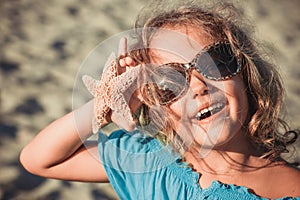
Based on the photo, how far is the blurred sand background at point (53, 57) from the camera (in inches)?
97.0

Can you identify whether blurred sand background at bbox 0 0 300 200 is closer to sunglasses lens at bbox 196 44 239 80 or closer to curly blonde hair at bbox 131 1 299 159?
curly blonde hair at bbox 131 1 299 159

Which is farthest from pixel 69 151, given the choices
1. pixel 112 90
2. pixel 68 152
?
pixel 112 90

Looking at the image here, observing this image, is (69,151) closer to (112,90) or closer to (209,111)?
(112,90)

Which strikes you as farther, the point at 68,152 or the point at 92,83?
the point at 68,152

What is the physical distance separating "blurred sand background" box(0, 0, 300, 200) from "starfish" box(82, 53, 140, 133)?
3.23 feet

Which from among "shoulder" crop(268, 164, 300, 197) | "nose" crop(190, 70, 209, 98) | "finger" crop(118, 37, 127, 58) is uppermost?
"finger" crop(118, 37, 127, 58)

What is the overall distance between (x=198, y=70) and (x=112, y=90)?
0.73ft

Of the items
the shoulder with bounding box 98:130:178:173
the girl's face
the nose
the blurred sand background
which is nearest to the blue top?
the shoulder with bounding box 98:130:178:173

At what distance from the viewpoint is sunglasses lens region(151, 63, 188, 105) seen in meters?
1.48

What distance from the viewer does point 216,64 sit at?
1.49 metres

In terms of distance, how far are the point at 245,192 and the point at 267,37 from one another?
5.82 feet

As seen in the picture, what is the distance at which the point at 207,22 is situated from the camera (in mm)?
1585

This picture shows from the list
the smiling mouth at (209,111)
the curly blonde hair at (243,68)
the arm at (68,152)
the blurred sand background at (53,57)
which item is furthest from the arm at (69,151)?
the blurred sand background at (53,57)

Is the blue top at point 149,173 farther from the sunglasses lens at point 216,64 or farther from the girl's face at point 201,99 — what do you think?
the sunglasses lens at point 216,64
